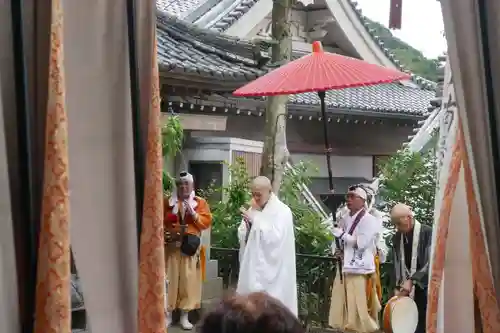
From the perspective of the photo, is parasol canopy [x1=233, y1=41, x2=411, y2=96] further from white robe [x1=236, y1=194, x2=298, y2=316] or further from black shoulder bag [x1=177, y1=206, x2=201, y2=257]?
black shoulder bag [x1=177, y1=206, x2=201, y2=257]

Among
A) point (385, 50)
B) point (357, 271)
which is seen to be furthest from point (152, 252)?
point (385, 50)

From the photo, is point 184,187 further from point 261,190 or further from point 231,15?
point 231,15

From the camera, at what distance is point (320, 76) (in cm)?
531

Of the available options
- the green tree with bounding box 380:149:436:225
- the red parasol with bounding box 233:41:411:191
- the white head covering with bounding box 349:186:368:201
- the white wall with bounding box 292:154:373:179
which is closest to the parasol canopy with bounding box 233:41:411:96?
the red parasol with bounding box 233:41:411:191

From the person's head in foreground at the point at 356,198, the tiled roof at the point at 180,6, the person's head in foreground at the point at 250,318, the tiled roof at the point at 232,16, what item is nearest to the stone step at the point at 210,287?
the person's head in foreground at the point at 356,198

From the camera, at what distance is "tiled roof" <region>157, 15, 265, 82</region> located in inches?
270

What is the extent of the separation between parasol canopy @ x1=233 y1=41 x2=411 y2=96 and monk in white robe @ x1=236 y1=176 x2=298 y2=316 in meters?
0.70

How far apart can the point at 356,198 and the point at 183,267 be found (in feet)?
5.14

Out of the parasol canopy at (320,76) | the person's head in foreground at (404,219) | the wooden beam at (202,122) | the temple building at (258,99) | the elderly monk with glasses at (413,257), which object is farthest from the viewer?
the wooden beam at (202,122)

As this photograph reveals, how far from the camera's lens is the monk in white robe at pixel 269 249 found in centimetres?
534

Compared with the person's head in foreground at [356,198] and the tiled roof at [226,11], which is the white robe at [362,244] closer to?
the person's head in foreground at [356,198]

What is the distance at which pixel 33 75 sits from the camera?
1.69 meters

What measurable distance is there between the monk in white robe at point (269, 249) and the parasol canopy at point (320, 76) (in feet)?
2.31

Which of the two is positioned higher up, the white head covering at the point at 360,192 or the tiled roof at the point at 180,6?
the tiled roof at the point at 180,6
